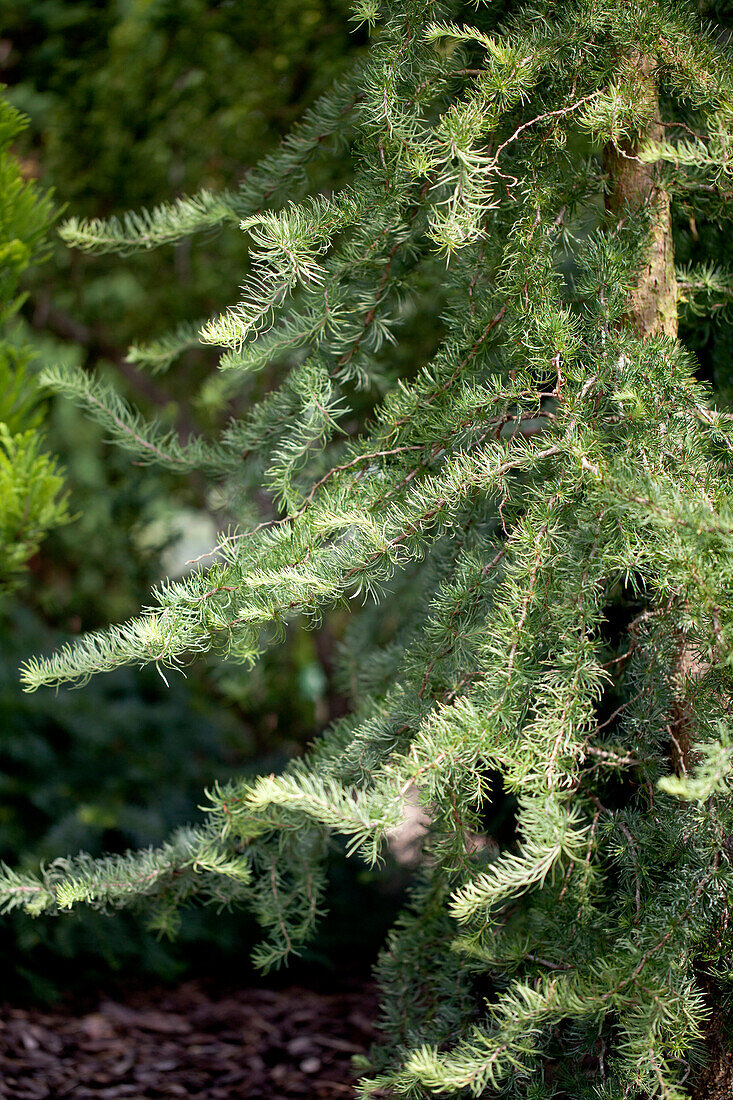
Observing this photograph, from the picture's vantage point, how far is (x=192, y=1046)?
4.87ft

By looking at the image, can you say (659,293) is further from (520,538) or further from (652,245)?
(520,538)

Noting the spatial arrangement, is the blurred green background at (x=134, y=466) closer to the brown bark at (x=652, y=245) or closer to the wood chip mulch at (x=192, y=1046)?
the wood chip mulch at (x=192, y=1046)

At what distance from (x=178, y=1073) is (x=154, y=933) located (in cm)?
44

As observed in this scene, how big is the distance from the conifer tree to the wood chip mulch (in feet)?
1.71

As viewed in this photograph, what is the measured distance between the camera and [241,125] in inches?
69.5

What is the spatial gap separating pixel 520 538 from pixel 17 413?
1.92 feet

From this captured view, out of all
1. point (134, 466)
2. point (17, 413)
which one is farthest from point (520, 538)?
point (134, 466)

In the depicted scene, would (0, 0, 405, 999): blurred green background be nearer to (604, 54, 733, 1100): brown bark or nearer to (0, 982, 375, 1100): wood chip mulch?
(0, 982, 375, 1100): wood chip mulch

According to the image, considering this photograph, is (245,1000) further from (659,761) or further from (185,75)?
(185,75)

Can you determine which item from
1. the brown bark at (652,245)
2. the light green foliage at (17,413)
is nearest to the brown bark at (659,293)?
the brown bark at (652,245)

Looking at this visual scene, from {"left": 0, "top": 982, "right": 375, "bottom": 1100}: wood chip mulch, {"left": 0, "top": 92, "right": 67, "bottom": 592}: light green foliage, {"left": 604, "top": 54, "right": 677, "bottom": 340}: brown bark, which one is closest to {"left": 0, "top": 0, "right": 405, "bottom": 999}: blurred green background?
{"left": 0, "top": 982, "right": 375, "bottom": 1100}: wood chip mulch

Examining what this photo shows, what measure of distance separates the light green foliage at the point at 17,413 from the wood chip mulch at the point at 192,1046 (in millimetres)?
900

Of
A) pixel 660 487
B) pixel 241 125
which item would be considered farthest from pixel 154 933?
pixel 241 125

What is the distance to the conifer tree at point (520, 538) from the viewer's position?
0.64 meters
